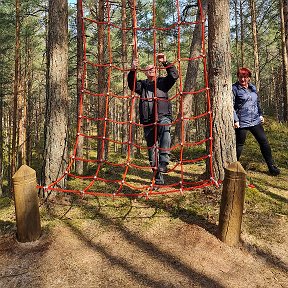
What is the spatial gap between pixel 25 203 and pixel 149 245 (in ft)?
4.90

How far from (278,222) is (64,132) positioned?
3219 millimetres

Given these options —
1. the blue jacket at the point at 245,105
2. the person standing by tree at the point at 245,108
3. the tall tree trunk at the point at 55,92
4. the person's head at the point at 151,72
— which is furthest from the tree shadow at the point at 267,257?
the tall tree trunk at the point at 55,92

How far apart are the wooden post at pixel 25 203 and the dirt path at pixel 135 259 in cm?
14

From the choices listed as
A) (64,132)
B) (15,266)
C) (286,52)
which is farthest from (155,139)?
(286,52)

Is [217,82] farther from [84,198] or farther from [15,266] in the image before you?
[15,266]

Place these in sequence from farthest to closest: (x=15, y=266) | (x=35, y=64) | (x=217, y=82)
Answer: (x=35, y=64)
(x=217, y=82)
(x=15, y=266)

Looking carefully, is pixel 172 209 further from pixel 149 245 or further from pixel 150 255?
pixel 150 255

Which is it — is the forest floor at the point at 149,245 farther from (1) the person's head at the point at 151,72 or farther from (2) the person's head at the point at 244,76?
(1) the person's head at the point at 151,72

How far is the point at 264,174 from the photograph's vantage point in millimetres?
5195

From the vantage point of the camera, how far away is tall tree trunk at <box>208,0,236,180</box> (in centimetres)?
396

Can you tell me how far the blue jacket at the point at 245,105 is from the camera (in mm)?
4715

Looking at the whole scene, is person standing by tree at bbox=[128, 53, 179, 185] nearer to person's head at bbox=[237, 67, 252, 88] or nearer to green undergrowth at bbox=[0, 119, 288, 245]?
green undergrowth at bbox=[0, 119, 288, 245]

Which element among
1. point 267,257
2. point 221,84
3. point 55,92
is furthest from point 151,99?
point 267,257

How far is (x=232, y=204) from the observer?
3.15 meters
